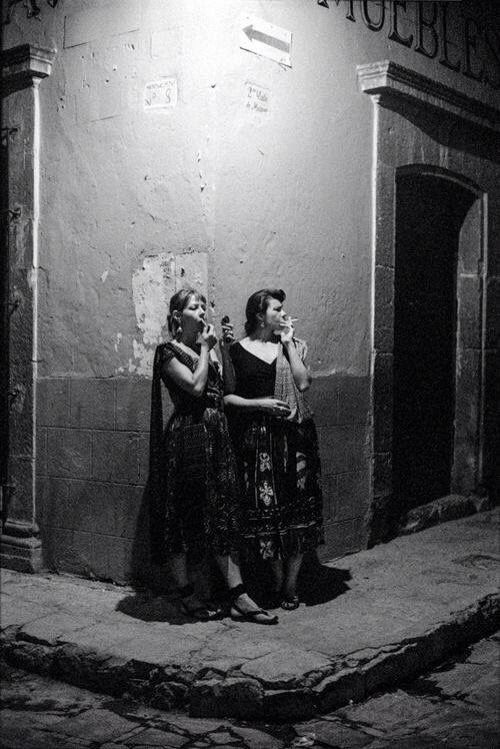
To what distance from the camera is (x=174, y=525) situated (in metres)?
5.00

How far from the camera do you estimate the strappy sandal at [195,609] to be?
197 inches

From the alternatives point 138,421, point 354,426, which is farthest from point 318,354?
point 138,421

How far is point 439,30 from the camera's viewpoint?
7.38 meters

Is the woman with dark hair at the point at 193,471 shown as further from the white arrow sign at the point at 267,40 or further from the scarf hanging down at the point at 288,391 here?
the white arrow sign at the point at 267,40

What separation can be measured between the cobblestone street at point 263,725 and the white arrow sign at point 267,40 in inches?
154

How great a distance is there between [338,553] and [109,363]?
2102 millimetres

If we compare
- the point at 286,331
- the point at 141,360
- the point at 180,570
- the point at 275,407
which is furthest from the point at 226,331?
the point at 180,570

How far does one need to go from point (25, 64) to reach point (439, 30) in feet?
11.1

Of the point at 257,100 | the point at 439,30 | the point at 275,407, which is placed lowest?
the point at 275,407

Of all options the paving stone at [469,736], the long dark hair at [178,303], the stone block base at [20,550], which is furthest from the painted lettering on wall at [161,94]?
the paving stone at [469,736]

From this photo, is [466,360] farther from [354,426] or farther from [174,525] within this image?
[174,525]

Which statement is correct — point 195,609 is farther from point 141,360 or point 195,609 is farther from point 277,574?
point 141,360

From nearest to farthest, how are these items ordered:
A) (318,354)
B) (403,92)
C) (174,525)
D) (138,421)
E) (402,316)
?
(174,525) < (138,421) < (318,354) < (403,92) < (402,316)

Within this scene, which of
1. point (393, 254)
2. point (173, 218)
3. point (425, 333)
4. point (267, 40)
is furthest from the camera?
point (425, 333)
